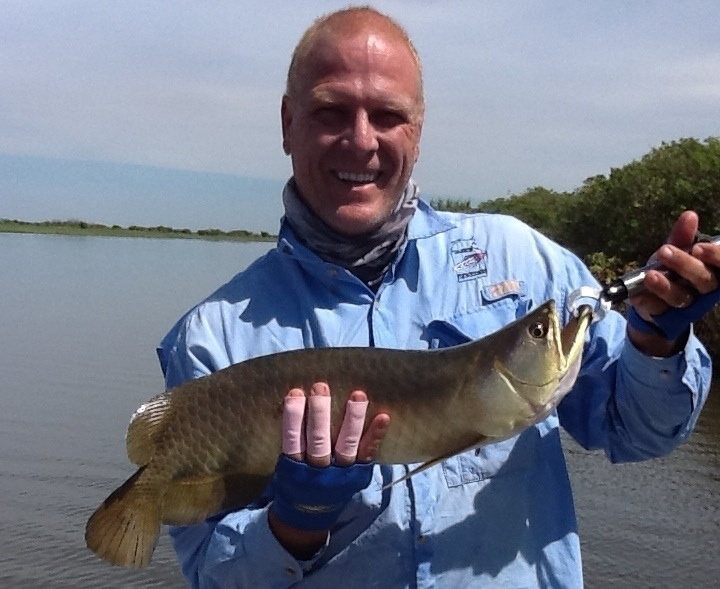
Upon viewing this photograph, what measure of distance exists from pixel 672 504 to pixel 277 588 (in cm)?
1465

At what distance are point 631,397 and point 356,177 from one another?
1.40 meters

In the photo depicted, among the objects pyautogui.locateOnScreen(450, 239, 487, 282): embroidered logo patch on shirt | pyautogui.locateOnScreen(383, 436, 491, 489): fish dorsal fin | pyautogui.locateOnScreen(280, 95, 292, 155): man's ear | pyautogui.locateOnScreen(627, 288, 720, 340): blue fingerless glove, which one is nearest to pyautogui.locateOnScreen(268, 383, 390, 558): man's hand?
pyautogui.locateOnScreen(383, 436, 491, 489): fish dorsal fin

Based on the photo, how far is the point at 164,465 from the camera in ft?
11.2

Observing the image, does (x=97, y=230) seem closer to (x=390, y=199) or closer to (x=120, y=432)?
(x=120, y=432)

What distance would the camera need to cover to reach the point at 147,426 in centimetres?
346

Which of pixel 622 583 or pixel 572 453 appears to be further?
pixel 572 453

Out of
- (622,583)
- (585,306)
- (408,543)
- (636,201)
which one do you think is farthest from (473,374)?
(636,201)

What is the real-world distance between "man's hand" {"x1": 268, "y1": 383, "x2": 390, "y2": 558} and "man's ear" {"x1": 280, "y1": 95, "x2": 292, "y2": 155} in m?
1.36

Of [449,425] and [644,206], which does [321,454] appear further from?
[644,206]

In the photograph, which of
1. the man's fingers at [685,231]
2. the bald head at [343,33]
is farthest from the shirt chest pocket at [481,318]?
the bald head at [343,33]

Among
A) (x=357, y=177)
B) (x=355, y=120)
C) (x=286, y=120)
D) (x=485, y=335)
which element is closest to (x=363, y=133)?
(x=355, y=120)

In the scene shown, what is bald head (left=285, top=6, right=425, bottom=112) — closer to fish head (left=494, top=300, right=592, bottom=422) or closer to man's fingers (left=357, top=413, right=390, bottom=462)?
fish head (left=494, top=300, right=592, bottom=422)

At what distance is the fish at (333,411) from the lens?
3102mm

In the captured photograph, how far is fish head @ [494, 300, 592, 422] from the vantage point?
121 inches
